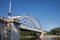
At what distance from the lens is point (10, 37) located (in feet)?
62.7

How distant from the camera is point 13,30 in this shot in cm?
1991

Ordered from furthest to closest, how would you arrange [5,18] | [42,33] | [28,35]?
[28,35], [42,33], [5,18]

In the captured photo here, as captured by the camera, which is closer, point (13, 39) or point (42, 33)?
point (13, 39)

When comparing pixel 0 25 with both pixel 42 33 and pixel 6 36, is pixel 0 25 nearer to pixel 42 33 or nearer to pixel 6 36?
pixel 6 36

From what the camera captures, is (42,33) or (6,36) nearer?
(6,36)

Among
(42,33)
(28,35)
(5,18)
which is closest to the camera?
(5,18)

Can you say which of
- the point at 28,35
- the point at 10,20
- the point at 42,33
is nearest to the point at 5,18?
the point at 10,20

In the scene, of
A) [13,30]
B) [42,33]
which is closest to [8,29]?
[13,30]

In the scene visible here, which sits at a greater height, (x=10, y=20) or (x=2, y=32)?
(x=10, y=20)

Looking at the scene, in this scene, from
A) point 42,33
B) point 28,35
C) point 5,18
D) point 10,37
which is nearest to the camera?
point 10,37

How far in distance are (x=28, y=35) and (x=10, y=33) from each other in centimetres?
5589

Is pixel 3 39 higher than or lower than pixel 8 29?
lower

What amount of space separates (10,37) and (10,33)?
0.56 meters

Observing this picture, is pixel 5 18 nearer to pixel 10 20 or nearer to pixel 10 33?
pixel 10 20
